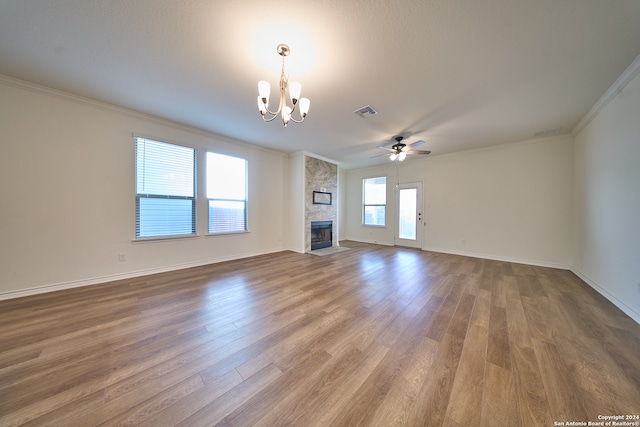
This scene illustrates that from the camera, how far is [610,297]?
273 centimetres

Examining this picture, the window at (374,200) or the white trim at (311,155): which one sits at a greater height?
the white trim at (311,155)

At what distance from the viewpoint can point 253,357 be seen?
5.45ft

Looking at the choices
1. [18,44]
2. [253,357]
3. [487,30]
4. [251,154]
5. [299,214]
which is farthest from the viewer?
[299,214]

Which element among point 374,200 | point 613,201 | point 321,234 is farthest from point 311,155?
point 613,201

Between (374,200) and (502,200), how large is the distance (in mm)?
3381

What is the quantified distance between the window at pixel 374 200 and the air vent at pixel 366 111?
12.6 feet

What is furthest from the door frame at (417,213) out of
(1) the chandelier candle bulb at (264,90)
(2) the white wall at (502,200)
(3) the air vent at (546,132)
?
(1) the chandelier candle bulb at (264,90)

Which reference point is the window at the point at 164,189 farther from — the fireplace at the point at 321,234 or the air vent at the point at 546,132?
the air vent at the point at 546,132

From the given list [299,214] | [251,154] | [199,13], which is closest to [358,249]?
[299,214]

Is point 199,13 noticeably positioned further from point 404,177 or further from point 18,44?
point 404,177

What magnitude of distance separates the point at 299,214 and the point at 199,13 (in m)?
4.34

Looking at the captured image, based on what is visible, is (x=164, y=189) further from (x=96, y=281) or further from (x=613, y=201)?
(x=613, y=201)

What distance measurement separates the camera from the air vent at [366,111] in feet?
10.5
